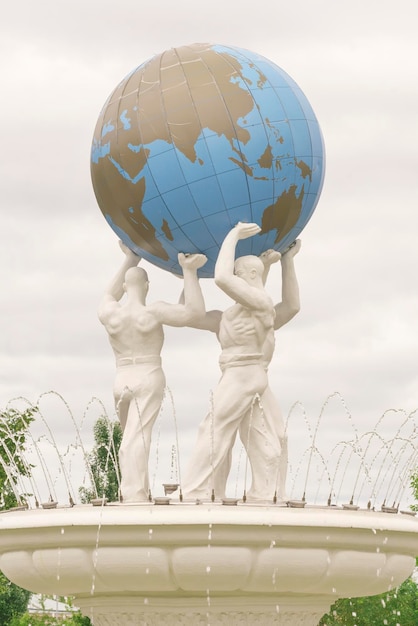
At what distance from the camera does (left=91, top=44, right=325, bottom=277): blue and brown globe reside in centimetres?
1555

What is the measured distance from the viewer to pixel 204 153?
15508mm

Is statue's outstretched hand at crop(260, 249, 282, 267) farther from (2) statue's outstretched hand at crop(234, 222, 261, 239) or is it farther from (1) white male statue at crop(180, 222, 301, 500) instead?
(2) statue's outstretched hand at crop(234, 222, 261, 239)

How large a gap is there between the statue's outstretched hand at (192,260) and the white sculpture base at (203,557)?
3.15 m

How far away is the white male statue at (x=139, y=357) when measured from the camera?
16047 mm

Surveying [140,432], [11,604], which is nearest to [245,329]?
[140,432]

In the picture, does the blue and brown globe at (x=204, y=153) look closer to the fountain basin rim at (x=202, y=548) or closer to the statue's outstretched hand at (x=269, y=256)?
the statue's outstretched hand at (x=269, y=256)

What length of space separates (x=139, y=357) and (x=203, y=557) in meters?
3.26


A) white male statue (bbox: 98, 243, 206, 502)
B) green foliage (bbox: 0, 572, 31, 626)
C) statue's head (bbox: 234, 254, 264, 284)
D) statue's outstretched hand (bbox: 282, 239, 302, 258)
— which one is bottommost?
white male statue (bbox: 98, 243, 206, 502)

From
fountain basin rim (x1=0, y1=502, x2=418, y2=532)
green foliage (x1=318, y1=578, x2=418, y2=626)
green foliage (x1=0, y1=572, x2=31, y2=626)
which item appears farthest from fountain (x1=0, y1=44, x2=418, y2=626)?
green foliage (x1=0, y1=572, x2=31, y2=626)

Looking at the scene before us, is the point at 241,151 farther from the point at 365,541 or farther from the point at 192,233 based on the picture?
the point at 365,541

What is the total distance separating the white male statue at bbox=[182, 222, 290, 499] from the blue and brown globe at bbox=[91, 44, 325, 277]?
38 centimetres

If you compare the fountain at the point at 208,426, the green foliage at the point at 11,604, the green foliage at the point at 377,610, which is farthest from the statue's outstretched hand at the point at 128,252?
the green foliage at the point at 11,604

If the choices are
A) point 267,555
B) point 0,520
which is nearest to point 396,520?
point 267,555

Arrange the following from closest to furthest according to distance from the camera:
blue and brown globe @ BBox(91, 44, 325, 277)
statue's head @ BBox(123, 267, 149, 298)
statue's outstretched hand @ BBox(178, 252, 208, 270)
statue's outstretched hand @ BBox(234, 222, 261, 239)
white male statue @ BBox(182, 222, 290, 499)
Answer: blue and brown globe @ BBox(91, 44, 325, 277) → statue's outstretched hand @ BBox(234, 222, 261, 239) → white male statue @ BBox(182, 222, 290, 499) → statue's outstretched hand @ BBox(178, 252, 208, 270) → statue's head @ BBox(123, 267, 149, 298)
